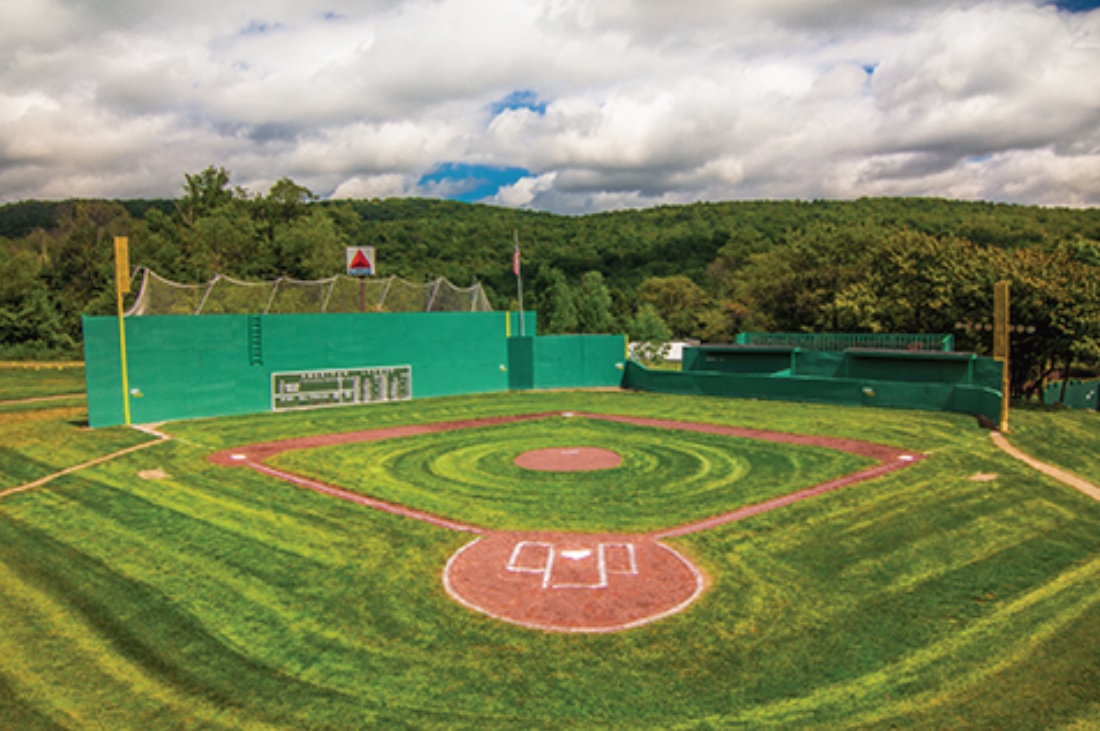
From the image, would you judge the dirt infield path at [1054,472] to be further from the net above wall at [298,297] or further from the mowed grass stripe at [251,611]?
the net above wall at [298,297]

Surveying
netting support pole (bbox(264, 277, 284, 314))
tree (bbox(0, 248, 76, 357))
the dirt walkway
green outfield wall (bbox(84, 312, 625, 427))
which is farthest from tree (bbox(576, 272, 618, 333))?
the dirt walkway

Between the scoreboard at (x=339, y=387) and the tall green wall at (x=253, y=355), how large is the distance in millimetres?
263

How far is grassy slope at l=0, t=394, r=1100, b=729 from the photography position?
814 cm

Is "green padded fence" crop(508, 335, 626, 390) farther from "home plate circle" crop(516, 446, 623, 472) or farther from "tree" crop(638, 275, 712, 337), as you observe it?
"tree" crop(638, 275, 712, 337)

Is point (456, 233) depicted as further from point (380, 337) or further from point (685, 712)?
point (685, 712)

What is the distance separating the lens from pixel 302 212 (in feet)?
283

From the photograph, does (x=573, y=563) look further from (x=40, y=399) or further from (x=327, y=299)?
(x=40, y=399)

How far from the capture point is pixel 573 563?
12.8 metres

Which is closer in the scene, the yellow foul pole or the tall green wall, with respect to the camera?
the yellow foul pole

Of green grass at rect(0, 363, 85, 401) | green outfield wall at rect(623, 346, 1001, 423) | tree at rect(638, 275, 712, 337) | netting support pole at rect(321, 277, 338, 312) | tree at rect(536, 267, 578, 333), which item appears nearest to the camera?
green outfield wall at rect(623, 346, 1001, 423)

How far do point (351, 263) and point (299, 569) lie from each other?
2516 cm

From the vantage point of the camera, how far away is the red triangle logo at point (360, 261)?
116 ft

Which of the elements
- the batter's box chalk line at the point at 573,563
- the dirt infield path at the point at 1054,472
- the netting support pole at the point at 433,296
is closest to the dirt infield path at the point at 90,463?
the batter's box chalk line at the point at 573,563

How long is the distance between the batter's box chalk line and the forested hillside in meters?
27.2
